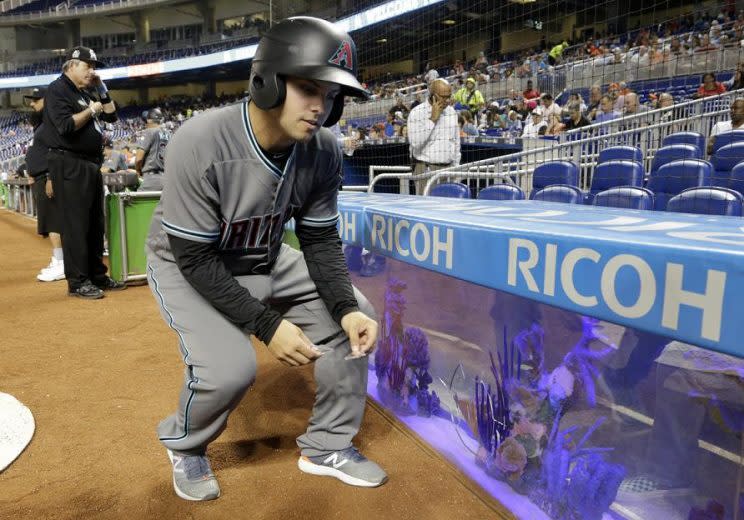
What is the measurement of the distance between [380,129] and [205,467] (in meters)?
10.9

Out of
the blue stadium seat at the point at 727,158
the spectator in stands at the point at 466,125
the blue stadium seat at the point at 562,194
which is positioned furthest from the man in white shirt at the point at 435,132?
the spectator in stands at the point at 466,125

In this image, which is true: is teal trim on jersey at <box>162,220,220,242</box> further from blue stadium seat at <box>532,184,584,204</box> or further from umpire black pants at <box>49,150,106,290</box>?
umpire black pants at <box>49,150,106,290</box>

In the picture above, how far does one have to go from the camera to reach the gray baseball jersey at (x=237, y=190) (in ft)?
5.48

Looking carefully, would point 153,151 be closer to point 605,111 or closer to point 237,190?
point 237,190

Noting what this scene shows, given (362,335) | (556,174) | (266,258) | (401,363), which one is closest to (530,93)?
(556,174)

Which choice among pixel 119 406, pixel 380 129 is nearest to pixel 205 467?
pixel 119 406

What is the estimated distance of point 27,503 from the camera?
1.75 m

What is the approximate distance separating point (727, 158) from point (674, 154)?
0.37 metres

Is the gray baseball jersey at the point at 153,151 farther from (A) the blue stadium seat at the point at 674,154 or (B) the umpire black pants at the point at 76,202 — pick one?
(A) the blue stadium seat at the point at 674,154

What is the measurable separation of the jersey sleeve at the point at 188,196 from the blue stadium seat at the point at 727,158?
403 centimetres

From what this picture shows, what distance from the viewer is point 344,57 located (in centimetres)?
162

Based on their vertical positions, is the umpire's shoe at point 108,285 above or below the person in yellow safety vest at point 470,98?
below

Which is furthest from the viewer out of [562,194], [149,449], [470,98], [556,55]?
[556,55]

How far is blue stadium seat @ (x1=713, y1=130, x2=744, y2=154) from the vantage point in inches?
191
